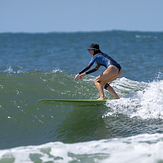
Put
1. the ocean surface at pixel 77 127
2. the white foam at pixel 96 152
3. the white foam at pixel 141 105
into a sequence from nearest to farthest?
the white foam at pixel 96 152 → the ocean surface at pixel 77 127 → the white foam at pixel 141 105

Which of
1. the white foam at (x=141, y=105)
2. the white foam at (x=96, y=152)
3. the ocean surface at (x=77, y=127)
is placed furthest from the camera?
the white foam at (x=141, y=105)

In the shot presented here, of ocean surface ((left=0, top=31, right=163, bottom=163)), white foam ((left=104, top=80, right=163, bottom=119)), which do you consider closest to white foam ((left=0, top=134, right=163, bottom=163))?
ocean surface ((left=0, top=31, right=163, bottom=163))

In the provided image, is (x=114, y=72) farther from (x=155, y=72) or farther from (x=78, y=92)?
(x=155, y=72)

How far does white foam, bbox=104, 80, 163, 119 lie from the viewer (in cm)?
682

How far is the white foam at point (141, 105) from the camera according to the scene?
6824mm

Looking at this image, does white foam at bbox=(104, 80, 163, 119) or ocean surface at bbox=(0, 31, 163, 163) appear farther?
white foam at bbox=(104, 80, 163, 119)

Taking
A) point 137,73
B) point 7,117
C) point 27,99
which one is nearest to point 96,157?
point 7,117

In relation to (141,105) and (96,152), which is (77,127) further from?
(141,105)

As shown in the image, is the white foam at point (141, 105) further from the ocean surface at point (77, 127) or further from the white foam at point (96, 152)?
the white foam at point (96, 152)

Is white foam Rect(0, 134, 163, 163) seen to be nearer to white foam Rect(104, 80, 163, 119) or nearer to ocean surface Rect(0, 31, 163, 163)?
ocean surface Rect(0, 31, 163, 163)

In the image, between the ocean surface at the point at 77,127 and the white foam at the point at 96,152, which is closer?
the white foam at the point at 96,152

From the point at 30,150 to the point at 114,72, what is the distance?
320 cm

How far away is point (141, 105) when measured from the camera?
709 cm

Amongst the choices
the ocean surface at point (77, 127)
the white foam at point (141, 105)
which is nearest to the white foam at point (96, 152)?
the ocean surface at point (77, 127)
